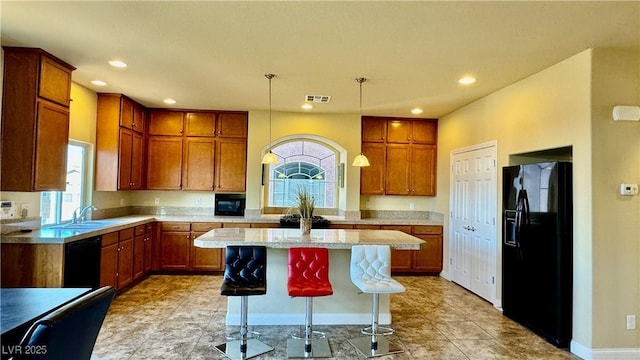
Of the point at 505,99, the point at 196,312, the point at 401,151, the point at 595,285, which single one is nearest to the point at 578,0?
the point at 505,99

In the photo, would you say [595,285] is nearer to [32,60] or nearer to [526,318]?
[526,318]

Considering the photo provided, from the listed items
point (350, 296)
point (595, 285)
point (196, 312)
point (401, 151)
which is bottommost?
point (196, 312)

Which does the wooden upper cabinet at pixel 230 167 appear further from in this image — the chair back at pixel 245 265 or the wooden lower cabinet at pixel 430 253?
the wooden lower cabinet at pixel 430 253

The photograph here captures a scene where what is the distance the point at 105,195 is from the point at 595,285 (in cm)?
585

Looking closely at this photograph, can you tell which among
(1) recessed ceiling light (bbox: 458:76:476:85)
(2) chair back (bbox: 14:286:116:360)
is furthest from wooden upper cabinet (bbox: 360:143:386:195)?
(2) chair back (bbox: 14:286:116:360)

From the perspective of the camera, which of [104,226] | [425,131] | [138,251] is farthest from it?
[425,131]

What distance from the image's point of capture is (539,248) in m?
3.42

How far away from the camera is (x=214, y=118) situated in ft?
19.2

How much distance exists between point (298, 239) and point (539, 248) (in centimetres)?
234

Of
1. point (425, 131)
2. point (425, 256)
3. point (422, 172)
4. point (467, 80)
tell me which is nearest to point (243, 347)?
point (467, 80)

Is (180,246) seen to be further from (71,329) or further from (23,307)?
(71,329)

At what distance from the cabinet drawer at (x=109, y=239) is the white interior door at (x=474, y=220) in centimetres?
460

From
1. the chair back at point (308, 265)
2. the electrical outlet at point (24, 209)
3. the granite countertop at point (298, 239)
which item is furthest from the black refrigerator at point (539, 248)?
the electrical outlet at point (24, 209)

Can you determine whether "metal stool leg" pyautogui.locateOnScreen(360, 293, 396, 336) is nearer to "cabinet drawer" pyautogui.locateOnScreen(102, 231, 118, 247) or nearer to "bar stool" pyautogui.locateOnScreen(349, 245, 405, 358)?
"bar stool" pyautogui.locateOnScreen(349, 245, 405, 358)
